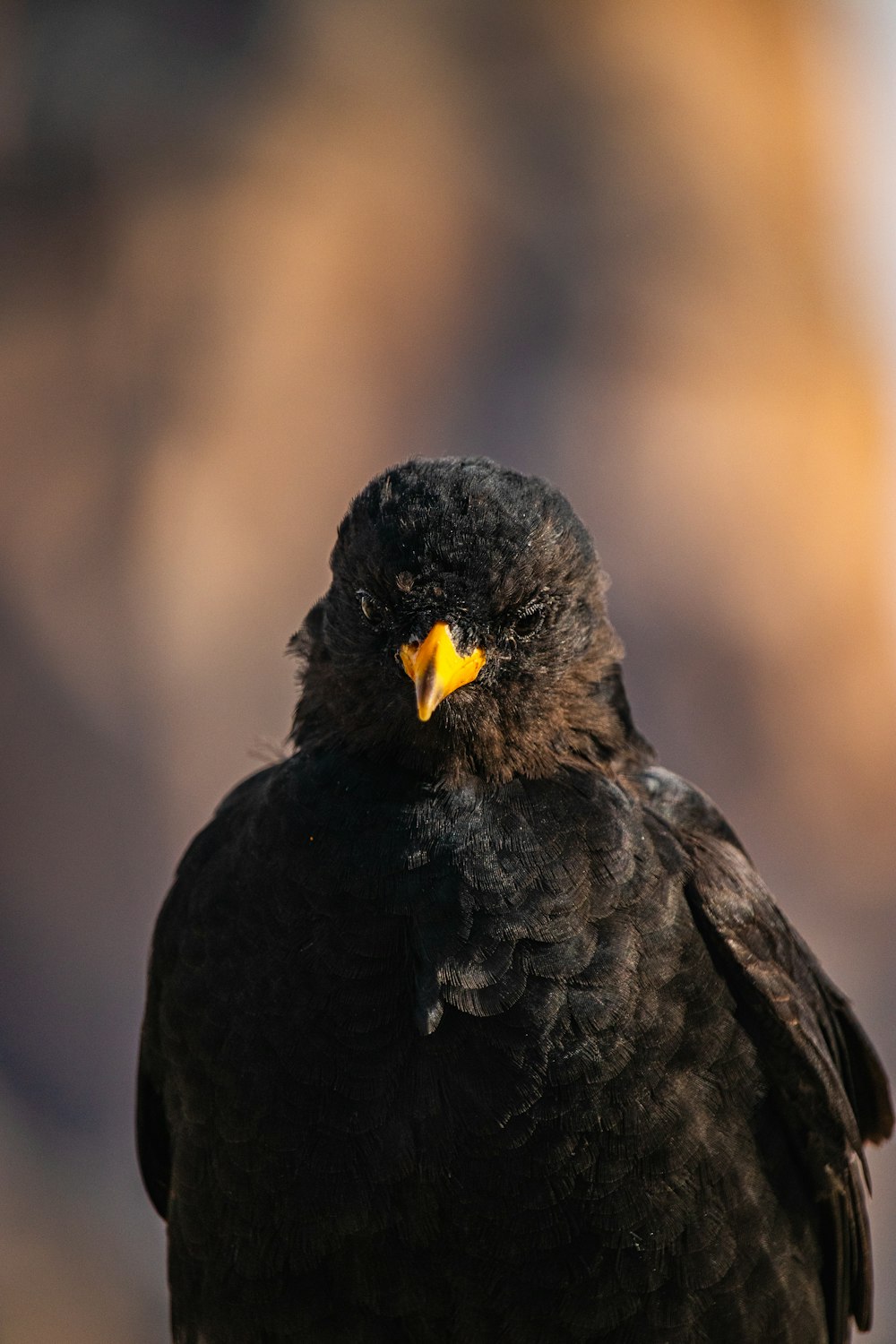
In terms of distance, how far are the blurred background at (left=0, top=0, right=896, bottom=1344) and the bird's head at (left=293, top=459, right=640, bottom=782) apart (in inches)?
198

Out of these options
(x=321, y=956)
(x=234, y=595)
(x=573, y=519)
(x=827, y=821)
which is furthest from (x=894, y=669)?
(x=321, y=956)

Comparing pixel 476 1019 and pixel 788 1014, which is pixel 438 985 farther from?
pixel 788 1014

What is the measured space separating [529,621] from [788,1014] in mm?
1152

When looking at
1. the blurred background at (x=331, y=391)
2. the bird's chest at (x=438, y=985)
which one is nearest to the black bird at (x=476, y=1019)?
the bird's chest at (x=438, y=985)

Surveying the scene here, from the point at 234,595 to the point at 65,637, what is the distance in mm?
1045

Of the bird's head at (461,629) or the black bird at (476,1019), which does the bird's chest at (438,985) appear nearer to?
the black bird at (476,1019)

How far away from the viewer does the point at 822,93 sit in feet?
29.3

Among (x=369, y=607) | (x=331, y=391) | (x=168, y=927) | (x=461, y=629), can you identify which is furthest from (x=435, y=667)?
(x=331, y=391)

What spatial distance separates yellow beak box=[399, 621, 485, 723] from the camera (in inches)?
118

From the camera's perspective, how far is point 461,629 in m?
3.15

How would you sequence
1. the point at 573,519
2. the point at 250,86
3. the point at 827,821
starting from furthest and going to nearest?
the point at 827,821 < the point at 250,86 < the point at 573,519

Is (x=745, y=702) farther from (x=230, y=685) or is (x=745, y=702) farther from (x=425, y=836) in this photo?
(x=425, y=836)

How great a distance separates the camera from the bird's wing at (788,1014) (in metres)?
3.37

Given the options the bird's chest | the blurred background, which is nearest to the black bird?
the bird's chest
